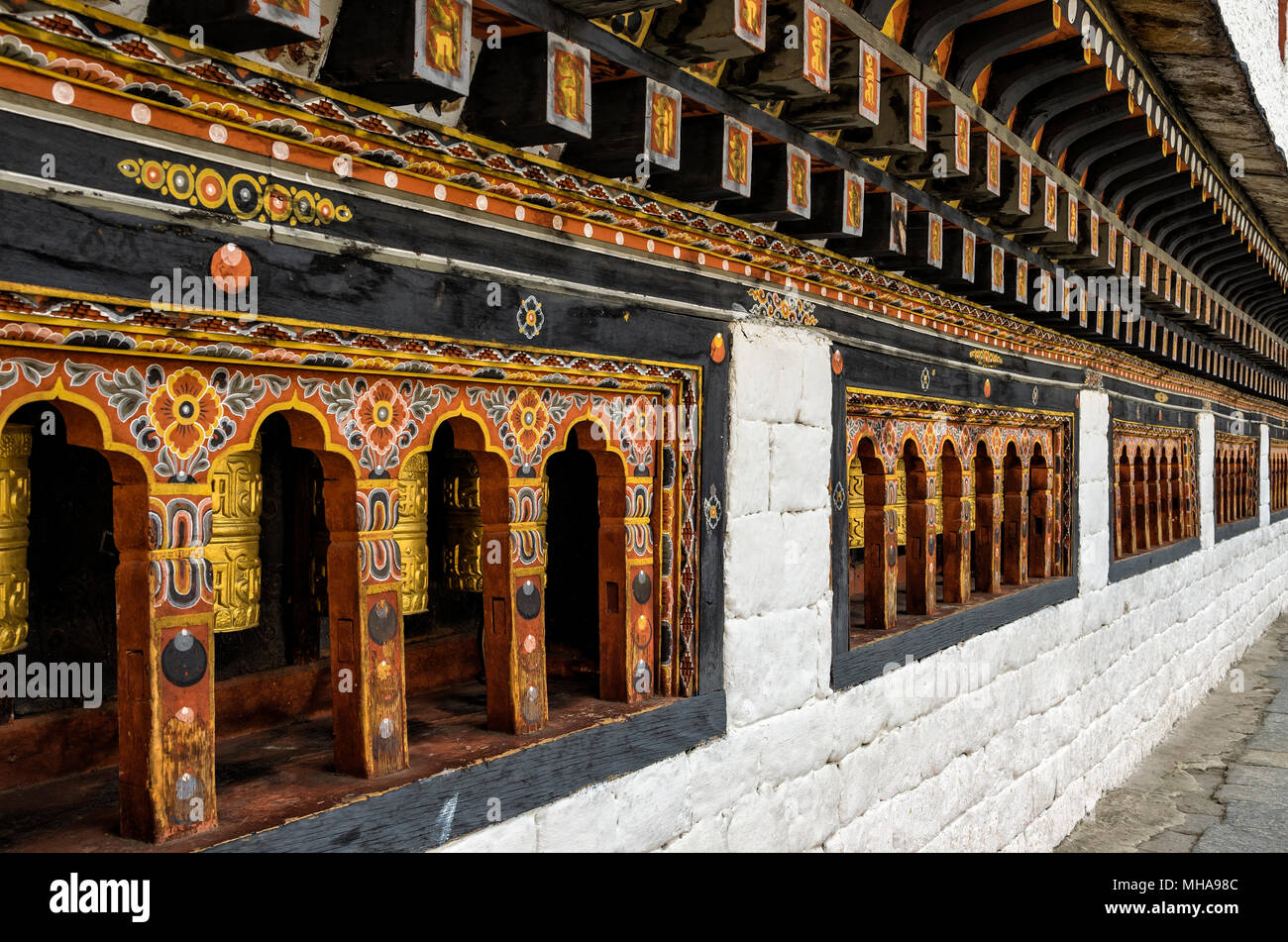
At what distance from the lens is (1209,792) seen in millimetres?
7445

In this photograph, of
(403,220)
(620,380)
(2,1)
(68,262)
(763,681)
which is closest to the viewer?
(2,1)

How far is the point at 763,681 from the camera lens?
3.58 m

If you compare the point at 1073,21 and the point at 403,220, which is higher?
the point at 1073,21

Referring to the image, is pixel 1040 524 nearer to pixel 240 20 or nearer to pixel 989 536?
pixel 989 536

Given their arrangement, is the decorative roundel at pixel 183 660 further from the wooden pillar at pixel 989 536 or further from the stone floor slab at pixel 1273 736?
the stone floor slab at pixel 1273 736

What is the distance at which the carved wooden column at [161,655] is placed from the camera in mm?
1934

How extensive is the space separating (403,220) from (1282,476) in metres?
18.7

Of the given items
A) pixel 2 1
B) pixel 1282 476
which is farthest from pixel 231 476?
pixel 1282 476

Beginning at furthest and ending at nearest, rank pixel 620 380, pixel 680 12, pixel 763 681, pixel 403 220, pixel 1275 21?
pixel 1275 21, pixel 763 681, pixel 620 380, pixel 680 12, pixel 403 220

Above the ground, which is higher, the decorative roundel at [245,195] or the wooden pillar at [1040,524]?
the decorative roundel at [245,195]

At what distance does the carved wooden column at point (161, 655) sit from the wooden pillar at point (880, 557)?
3175 mm

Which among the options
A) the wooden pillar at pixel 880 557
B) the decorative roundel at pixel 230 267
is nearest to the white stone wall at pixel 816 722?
the wooden pillar at pixel 880 557

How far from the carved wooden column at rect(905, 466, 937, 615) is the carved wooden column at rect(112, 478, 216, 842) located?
3703mm

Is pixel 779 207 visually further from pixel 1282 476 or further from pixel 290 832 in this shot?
pixel 1282 476
